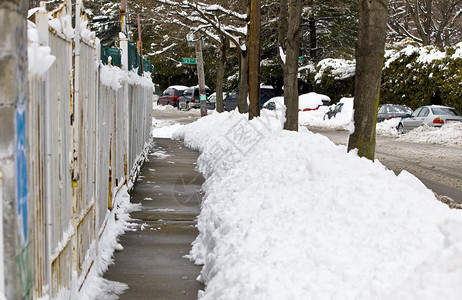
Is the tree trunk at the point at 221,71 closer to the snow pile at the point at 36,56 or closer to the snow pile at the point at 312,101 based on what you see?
the snow pile at the point at 312,101

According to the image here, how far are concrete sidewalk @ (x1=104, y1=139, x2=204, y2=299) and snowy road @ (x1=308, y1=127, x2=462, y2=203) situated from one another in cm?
461

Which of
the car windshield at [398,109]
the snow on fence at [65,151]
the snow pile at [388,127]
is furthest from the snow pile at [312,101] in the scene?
the snow on fence at [65,151]

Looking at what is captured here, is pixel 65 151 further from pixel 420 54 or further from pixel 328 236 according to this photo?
pixel 420 54

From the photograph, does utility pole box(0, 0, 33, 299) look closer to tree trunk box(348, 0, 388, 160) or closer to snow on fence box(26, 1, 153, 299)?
snow on fence box(26, 1, 153, 299)

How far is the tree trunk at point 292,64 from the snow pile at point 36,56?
10.5m

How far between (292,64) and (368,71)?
5954 mm

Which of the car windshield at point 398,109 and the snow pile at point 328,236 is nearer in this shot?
the snow pile at point 328,236

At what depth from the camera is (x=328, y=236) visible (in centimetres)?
471

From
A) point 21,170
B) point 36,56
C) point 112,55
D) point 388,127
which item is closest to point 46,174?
point 36,56

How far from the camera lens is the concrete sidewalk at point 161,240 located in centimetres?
625

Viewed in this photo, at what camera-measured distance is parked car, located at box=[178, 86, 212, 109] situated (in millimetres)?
47312

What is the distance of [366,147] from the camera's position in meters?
8.29

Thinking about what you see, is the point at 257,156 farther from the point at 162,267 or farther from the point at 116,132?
the point at 162,267

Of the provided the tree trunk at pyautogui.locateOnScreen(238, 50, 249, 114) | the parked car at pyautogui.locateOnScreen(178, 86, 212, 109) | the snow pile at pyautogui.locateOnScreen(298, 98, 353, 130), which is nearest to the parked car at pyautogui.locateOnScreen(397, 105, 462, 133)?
the snow pile at pyautogui.locateOnScreen(298, 98, 353, 130)
